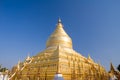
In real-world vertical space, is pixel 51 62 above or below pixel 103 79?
above

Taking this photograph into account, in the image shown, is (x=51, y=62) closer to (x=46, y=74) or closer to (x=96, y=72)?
(x=46, y=74)

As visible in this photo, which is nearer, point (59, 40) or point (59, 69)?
point (59, 69)

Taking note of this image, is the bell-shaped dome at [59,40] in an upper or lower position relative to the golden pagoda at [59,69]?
upper

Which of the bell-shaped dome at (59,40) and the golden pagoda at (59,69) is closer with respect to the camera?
the golden pagoda at (59,69)

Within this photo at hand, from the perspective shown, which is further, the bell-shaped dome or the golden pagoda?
the bell-shaped dome

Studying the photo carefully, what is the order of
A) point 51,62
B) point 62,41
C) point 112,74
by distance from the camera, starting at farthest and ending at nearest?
point 62,41 < point 51,62 < point 112,74

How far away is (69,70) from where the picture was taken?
2291 centimetres

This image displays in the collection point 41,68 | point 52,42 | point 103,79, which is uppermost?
point 52,42

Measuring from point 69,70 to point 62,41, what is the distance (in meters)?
9.28

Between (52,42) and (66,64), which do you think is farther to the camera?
(52,42)

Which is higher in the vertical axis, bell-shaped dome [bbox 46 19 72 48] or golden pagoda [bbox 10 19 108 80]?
bell-shaped dome [bbox 46 19 72 48]

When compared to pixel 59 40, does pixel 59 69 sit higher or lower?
lower

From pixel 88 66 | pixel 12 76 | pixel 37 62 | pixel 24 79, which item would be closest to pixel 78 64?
pixel 88 66

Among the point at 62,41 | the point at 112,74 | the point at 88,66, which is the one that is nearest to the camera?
the point at 112,74
